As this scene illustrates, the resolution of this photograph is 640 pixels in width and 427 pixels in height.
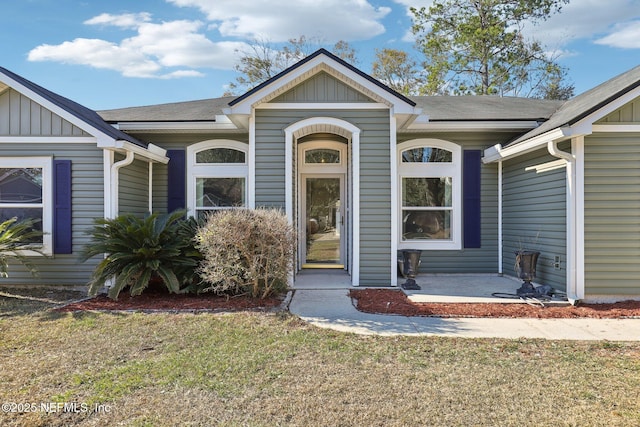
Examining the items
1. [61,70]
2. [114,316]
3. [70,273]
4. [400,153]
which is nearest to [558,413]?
[114,316]

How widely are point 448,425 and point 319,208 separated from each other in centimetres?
705

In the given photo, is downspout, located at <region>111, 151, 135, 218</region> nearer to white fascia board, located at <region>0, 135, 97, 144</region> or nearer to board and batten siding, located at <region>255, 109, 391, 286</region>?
white fascia board, located at <region>0, 135, 97, 144</region>

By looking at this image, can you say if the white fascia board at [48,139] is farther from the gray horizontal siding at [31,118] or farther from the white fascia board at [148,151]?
the white fascia board at [148,151]

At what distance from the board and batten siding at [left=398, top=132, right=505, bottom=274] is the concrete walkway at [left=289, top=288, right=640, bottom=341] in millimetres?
3480

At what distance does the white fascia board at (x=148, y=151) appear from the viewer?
697 centimetres

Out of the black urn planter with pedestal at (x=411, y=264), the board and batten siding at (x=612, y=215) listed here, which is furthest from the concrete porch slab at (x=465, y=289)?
the board and batten siding at (x=612, y=215)

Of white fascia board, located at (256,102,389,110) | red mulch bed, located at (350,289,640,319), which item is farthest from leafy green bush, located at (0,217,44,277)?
red mulch bed, located at (350,289,640,319)

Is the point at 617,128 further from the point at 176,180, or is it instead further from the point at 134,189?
the point at 134,189

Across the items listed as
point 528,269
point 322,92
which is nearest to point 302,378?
point 528,269

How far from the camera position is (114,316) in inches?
216

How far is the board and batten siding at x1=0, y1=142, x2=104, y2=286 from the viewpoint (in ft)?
23.9

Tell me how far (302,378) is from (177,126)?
6526 millimetres

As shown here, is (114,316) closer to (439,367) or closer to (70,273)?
(70,273)

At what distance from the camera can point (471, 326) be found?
5.12m
